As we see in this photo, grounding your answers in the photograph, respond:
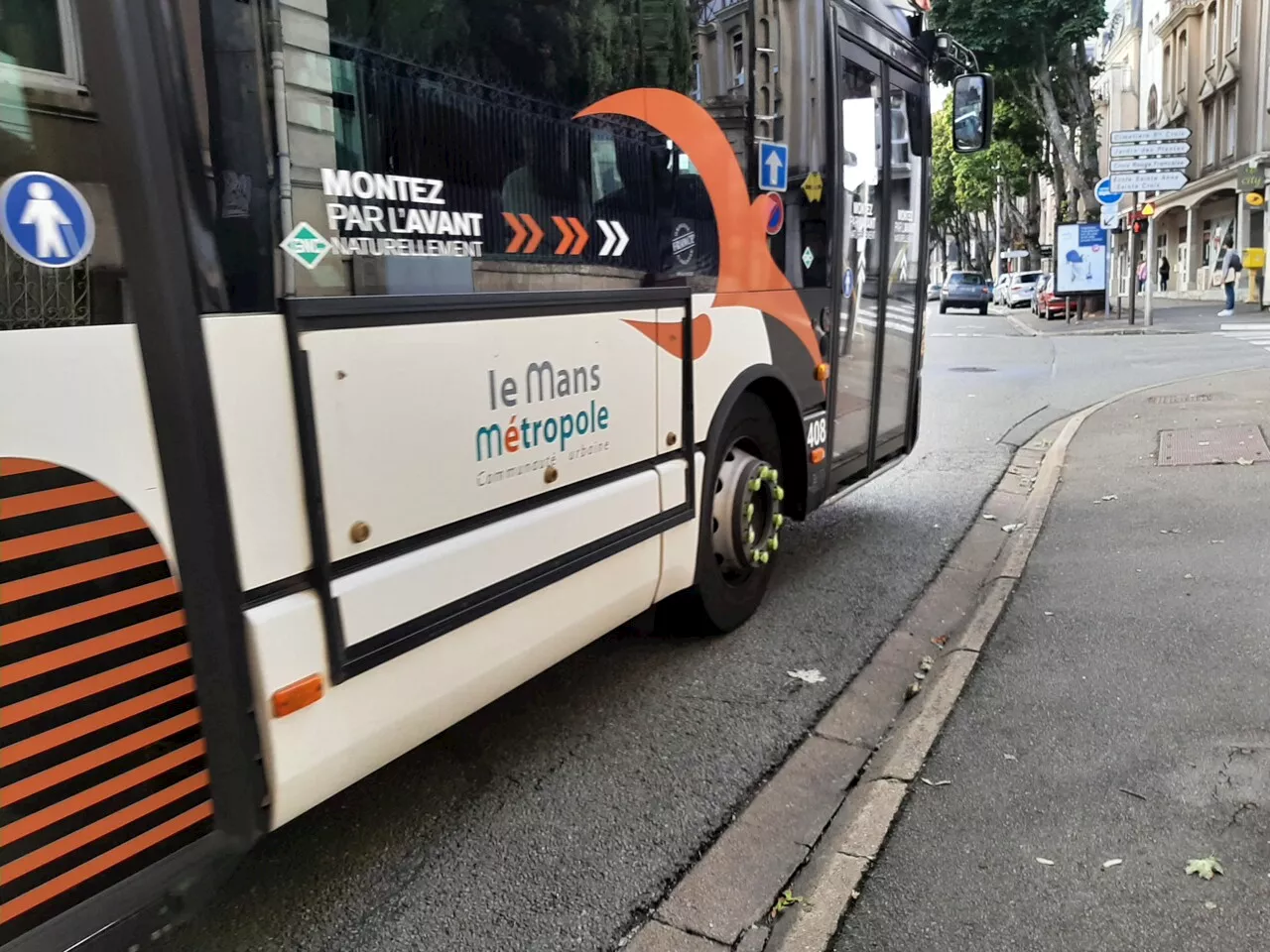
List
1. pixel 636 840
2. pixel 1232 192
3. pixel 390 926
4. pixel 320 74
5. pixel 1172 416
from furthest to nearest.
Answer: pixel 1232 192 → pixel 1172 416 → pixel 636 840 → pixel 390 926 → pixel 320 74

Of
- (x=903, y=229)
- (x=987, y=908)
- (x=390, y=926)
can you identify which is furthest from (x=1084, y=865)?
(x=903, y=229)

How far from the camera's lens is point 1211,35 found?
3722 centimetres

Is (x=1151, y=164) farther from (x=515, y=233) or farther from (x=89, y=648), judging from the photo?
(x=89, y=648)

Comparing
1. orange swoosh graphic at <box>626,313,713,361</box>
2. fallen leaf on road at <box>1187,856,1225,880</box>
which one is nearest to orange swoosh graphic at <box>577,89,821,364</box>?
orange swoosh graphic at <box>626,313,713,361</box>

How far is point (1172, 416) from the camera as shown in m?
9.88

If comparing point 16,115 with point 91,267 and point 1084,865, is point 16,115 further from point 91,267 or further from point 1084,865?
point 1084,865

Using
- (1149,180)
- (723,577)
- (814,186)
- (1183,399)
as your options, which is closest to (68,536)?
(723,577)

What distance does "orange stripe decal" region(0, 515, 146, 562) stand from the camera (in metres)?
1.90

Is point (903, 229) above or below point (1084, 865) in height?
above

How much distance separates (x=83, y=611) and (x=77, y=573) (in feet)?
0.25

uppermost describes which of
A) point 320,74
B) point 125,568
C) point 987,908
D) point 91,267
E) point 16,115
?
point 320,74

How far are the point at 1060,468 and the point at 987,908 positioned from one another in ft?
20.0

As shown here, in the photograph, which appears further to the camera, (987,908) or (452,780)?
(452,780)

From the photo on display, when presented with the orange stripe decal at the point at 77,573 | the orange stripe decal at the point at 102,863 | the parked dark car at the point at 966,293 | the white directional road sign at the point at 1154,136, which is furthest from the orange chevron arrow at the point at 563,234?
the parked dark car at the point at 966,293
